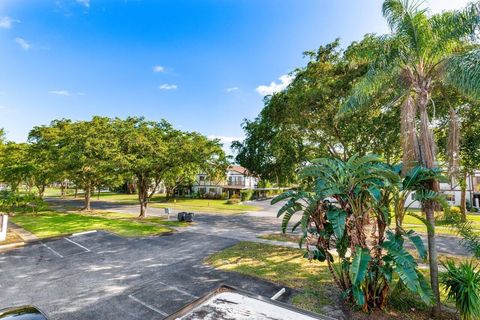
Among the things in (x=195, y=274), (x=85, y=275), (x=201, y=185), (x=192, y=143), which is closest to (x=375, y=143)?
(x=195, y=274)

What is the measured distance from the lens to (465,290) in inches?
214

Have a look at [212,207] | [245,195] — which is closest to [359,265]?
[212,207]

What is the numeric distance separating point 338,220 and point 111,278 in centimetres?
797

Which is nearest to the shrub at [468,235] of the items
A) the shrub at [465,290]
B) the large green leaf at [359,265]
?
the shrub at [465,290]

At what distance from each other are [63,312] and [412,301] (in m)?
9.48

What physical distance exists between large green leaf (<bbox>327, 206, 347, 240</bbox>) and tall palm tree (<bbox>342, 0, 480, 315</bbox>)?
2355 millimetres

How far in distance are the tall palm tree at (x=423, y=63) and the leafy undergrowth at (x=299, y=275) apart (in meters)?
0.80

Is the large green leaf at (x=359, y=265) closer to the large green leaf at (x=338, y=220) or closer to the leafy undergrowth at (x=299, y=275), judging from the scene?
the large green leaf at (x=338, y=220)

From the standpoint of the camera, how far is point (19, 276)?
893cm

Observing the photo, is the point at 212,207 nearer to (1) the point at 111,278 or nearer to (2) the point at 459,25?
(1) the point at 111,278

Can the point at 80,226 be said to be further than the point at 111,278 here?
Yes

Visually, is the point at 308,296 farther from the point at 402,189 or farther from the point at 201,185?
the point at 201,185

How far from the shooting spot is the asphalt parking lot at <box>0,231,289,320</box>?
6.87 metres

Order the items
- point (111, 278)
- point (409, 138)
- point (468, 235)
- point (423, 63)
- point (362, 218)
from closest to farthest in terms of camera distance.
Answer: point (468, 235) → point (362, 218) → point (409, 138) → point (423, 63) → point (111, 278)
